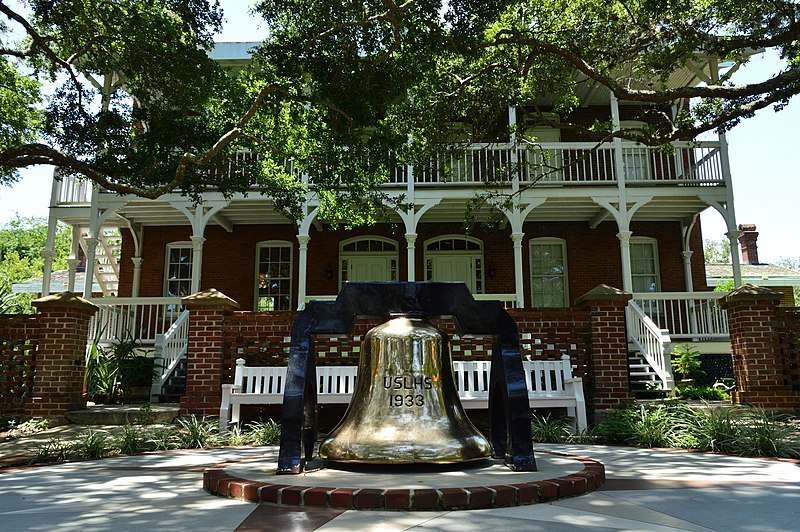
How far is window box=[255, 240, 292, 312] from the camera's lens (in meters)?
16.8

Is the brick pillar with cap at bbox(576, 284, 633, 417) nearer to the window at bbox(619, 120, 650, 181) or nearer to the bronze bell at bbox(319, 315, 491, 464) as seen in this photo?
the bronze bell at bbox(319, 315, 491, 464)

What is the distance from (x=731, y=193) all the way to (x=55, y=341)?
14.3 meters

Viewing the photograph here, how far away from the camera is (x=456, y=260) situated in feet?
54.5

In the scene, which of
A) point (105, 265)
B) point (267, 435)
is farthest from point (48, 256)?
point (267, 435)

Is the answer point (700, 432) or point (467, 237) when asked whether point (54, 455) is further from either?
point (467, 237)

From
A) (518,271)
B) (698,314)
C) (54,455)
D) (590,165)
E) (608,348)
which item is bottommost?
(54,455)

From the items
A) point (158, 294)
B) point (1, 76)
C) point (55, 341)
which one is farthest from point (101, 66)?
point (158, 294)

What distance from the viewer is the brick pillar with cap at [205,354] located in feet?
26.6

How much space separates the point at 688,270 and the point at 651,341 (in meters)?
5.94

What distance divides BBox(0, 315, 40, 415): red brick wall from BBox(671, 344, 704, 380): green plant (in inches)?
448

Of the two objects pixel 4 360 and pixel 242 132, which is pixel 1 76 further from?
pixel 4 360

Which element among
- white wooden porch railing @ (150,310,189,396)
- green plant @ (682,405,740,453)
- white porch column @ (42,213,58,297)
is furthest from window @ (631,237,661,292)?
white porch column @ (42,213,58,297)

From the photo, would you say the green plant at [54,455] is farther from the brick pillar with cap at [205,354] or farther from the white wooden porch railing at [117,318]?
the white wooden porch railing at [117,318]

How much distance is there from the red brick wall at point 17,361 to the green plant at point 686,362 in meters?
11.4
